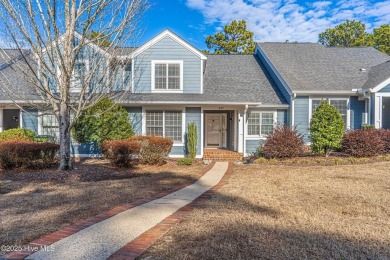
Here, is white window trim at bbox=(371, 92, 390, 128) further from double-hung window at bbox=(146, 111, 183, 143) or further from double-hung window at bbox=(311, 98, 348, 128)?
double-hung window at bbox=(146, 111, 183, 143)

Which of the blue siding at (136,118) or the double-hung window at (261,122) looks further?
the double-hung window at (261,122)

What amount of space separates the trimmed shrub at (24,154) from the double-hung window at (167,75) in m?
6.10

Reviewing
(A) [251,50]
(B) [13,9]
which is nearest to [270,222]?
(B) [13,9]

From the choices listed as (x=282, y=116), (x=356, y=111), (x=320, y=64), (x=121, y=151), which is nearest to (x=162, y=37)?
(x=121, y=151)

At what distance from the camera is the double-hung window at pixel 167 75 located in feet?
47.6

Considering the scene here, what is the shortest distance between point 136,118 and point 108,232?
10605 mm

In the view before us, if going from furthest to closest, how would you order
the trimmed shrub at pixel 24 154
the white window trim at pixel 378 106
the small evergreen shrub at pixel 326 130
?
the white window trim at pixel 378 106 < the small evergreen shrub at pixel 326 130 < the trimmed shrub at pixel 24 154

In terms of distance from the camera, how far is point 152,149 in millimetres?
11211

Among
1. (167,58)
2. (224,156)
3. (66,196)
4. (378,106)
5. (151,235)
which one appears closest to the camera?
(151,235)

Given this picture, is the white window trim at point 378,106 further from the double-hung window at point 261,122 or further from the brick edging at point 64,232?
the brick edging at point 64,232

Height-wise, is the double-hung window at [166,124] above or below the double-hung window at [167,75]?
below

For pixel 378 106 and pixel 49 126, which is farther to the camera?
pixel 49 126

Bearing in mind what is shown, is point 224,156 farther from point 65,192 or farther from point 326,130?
point 65,192

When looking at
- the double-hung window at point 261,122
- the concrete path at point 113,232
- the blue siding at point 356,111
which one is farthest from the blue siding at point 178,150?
the blue siding at point 356,111
